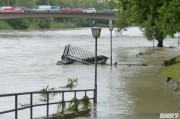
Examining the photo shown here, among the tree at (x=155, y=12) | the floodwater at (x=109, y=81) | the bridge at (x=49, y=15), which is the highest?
the bridge at (x=49, y=15)

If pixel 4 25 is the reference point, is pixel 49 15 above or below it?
above

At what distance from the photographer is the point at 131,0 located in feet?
71.1

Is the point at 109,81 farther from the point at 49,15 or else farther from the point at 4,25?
the point at 4,25

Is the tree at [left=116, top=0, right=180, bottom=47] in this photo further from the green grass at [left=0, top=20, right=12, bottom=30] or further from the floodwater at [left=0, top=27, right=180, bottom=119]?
the green grass at [left=0, top=20, right=12, bottom=30]

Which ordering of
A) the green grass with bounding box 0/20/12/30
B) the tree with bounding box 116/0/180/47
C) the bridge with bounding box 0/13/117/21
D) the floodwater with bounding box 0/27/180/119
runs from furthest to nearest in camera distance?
the green grass with bounding box 0/20/12/30, the bridge with bounding box 0/13/117/21, the floodwater with bounding box 0/27/180/119, the tree with bounding box 116/0/180/47

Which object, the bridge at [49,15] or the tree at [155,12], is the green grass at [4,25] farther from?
the tree at [155,12]

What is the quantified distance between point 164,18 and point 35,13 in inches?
3364

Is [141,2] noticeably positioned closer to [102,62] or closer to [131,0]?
[131,0]

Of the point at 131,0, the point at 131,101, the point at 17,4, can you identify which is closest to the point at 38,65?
the point at 131,101

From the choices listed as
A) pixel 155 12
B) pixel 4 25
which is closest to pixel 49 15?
pixel 4 25

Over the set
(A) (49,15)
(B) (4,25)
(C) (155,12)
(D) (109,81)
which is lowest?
(D) (109,81)

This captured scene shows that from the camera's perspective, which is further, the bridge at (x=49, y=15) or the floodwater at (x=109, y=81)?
the bridge at (x=49, y=15)

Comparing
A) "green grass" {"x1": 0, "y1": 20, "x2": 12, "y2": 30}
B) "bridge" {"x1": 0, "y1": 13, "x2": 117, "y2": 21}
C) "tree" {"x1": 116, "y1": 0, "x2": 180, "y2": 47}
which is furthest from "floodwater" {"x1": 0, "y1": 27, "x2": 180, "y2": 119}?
"green grass" {"x1": 0, "y1": 20, "x2": 12, "y2": 30}

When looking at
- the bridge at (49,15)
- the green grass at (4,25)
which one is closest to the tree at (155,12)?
the bridge at (49,15)
